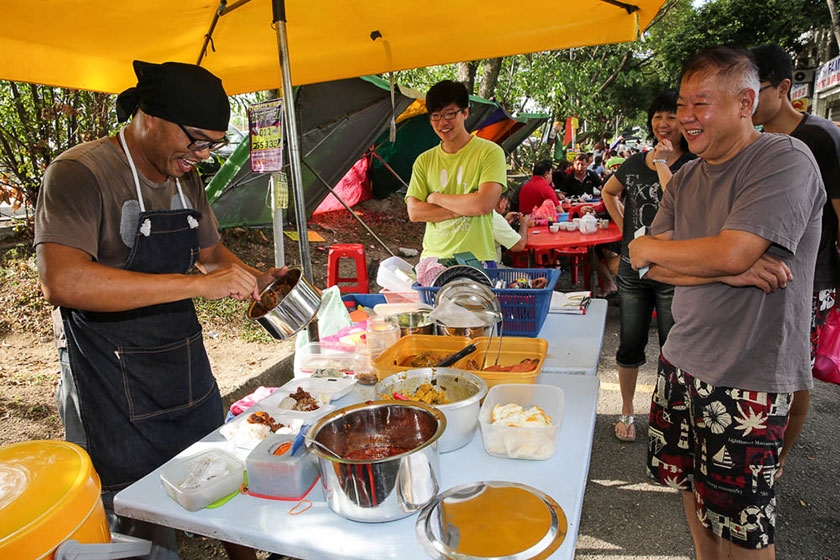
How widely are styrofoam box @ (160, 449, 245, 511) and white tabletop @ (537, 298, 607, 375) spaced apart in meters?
1.21

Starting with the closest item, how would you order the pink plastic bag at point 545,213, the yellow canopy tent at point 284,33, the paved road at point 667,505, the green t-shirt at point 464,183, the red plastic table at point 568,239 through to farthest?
the paved road at point 667,505 < the yellow canopy tent at point 284,33 < the green t-shirt at point 464,183 < the red plastic table at point 568,239 < the pink plastic bag at point 545,213

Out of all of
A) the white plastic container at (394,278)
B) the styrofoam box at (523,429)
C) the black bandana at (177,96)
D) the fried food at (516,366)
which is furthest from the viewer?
the white plastic container at (394,278)

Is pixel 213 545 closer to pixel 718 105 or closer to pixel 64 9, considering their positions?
pixel 64 9

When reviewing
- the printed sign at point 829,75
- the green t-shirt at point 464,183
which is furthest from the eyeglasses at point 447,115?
the printed sign at point 829,75

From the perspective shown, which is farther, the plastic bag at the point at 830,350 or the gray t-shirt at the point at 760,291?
the plastic bag at the point at 830,350

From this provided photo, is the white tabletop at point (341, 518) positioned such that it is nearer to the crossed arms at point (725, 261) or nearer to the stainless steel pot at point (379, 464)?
the stainless steel pot at point (379, 464)

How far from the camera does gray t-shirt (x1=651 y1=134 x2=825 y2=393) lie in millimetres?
1613

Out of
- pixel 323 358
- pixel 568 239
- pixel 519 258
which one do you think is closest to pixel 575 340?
pixel 323 358

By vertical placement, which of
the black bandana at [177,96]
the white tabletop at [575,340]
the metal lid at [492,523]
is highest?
the black bandana at [177,96]

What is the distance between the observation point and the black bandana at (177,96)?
178 cm

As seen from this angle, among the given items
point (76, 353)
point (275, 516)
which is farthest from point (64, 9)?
point (275, 516)

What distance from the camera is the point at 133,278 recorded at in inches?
65.8

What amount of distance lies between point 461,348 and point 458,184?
1.39 m

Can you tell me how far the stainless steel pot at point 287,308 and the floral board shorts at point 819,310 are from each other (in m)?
2.31
